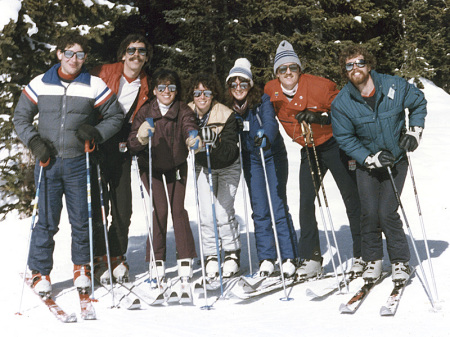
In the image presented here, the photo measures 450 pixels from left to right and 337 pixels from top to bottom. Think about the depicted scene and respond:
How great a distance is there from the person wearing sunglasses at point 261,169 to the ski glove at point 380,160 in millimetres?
1049

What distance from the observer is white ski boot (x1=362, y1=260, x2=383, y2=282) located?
15.8ft

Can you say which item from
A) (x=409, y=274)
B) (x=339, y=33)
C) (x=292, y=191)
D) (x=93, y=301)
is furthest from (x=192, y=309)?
(x=339, y=33)

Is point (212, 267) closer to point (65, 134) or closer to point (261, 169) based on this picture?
point (261, 169)

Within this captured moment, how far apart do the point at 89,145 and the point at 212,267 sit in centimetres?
173

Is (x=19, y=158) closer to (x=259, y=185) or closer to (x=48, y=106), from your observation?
(x=48, y=106)

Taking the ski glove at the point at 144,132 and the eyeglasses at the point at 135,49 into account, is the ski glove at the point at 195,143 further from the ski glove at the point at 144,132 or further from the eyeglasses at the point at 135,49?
the eyeglasses at the point at 135,49

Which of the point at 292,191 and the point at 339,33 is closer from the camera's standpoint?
the point at 292,191

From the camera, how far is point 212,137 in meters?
5.04

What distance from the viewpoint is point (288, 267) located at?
5.37 metres

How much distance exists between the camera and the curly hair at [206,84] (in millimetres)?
5379

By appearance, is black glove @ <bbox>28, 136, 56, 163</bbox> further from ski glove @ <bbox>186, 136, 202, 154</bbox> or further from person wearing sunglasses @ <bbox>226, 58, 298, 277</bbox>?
person wearing sunglasses @ <bbox>226, 58, 298, 277</bbox>

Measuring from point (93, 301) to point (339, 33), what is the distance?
54.9 feet

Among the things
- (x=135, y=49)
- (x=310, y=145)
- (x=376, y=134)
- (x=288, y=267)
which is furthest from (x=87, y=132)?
(x=376, y=134)

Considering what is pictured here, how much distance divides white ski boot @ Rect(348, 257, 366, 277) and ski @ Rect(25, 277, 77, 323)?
8.52 feet
